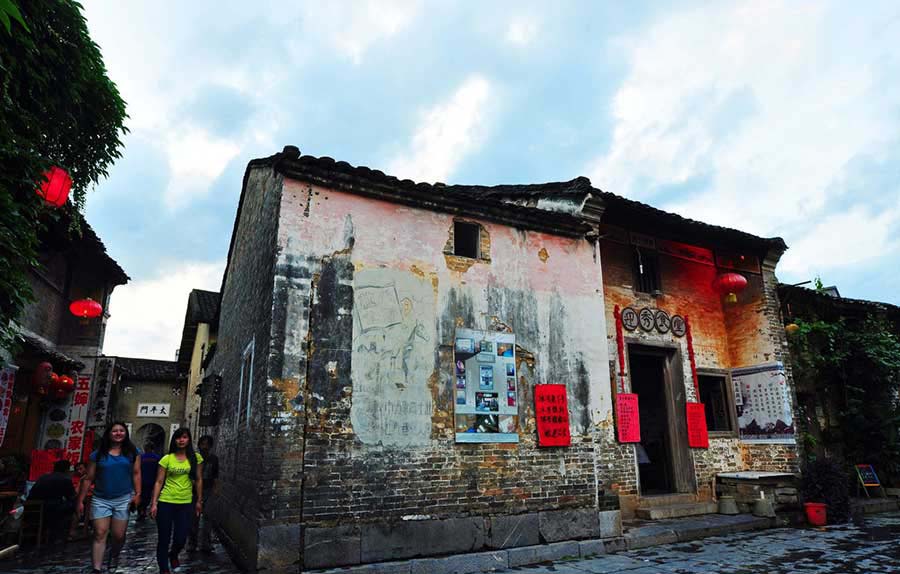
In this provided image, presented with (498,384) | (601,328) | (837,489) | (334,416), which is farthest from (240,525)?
(837,489)

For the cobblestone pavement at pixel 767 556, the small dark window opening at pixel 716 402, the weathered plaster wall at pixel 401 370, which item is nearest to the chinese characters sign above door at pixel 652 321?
the small dark window opening at pixel 716 402

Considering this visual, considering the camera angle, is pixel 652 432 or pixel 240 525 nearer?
pixel 240 525

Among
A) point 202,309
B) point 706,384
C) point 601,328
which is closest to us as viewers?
point 601,328

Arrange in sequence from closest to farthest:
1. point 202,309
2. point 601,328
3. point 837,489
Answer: point 601,328, point 837,489, point 202,309

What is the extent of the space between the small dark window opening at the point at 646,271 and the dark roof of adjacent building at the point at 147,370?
1957 cm

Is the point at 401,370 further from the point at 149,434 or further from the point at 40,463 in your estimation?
the point at 149,434

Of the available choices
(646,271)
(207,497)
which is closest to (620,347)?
(646,271)

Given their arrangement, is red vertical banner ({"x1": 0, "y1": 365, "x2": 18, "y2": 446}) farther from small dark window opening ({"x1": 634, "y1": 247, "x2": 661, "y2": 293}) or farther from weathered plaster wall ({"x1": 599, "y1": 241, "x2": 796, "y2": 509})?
small dark window opening ({"x1": 634, "y1": 247, "x2": 661, "y2": 293})

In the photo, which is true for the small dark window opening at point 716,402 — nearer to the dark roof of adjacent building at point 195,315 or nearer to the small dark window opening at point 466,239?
the small dark window opening at point 466,239

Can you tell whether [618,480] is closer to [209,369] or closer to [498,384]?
[498,384]

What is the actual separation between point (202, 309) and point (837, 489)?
1828 cm

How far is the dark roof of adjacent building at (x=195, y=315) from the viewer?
60.0 ft

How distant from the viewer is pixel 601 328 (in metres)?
8.34

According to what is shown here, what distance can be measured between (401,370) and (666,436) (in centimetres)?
649
